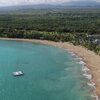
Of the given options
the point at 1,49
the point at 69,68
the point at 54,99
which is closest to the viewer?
the point at 54,99

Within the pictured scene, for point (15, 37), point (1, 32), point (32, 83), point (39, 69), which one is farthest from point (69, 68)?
point (1, 32)

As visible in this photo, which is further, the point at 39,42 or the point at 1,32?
the point at 1,32

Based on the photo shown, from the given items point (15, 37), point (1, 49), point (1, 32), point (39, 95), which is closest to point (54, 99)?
point (39, 95)

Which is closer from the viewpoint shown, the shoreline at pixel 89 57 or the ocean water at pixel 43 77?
the ocean water at pixel 43 77

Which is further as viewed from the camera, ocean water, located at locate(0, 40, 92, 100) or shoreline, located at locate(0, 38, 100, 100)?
shoreline, located at locate(0, 38, 100, 100)

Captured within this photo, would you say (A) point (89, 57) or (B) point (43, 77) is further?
(A) point (89, 57)

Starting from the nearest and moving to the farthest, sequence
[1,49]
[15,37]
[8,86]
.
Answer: [8,86] → [1,49] → [15,37]

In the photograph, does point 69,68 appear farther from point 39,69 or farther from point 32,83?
point 32,83
